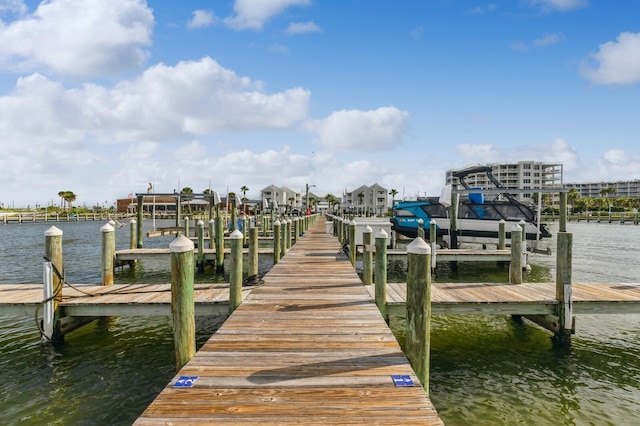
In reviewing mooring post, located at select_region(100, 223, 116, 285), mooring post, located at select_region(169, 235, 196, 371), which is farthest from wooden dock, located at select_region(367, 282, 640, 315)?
mooring post, located at select_region(100, 223, 116, 285)

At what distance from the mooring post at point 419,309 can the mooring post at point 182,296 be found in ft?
9.48

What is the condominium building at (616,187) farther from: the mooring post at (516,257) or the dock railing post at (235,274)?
the dock railing post at (235,274)

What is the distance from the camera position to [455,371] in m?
7.22

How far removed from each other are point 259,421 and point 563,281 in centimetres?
693

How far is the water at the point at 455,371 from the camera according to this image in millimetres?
5844

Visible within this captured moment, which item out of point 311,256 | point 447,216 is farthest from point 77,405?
point 447,216

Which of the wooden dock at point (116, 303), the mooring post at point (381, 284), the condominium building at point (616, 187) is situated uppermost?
the condominium building at point (616, 187)

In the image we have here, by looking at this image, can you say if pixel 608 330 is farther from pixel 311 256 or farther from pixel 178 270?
pixel 178 270

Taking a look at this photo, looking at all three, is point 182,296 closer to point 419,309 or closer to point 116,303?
point 419,309

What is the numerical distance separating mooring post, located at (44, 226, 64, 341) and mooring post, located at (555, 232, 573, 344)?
984 cm

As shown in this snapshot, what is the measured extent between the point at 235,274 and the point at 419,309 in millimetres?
3450

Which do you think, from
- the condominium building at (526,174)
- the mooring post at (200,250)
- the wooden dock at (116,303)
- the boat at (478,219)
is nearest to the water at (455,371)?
the wooden dock at (116,303)

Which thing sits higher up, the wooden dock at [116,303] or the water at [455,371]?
the wooden dock at [116,303]

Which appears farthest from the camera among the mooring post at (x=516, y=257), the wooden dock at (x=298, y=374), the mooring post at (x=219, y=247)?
the mooring post at (x=219, y=247)
